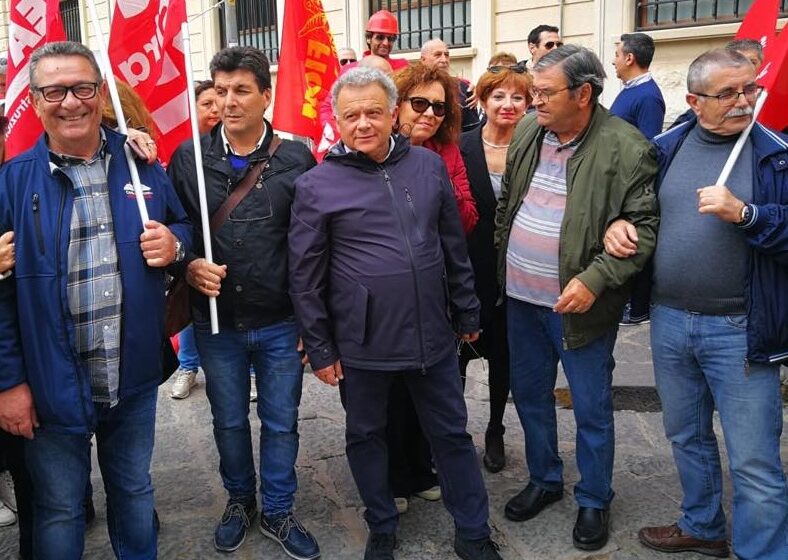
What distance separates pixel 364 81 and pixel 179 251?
35.3 inches

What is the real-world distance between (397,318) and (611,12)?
288 inches

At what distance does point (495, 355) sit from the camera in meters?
3.71

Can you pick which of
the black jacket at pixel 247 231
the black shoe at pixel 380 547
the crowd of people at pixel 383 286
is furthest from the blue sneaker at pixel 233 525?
the black jacket at pixel 247 231

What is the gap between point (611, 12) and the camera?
870cm

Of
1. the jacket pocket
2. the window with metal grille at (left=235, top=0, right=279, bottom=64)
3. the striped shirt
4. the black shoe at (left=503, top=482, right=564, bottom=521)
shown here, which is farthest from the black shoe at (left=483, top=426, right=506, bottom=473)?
the window with metal grille at (left=235, top=0, right=279, bottom=64)

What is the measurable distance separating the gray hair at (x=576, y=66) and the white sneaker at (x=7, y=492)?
2.98 metres

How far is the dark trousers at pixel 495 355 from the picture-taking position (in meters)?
3.63

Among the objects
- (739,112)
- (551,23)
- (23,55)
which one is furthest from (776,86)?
(551,23)

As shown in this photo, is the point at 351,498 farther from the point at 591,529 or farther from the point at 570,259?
the point at 570,259

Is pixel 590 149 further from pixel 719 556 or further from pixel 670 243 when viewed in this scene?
pixel 719 556

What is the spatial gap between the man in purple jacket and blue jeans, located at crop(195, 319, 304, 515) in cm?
27

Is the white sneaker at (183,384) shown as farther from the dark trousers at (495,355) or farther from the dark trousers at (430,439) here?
the dark trousers at (430,439)

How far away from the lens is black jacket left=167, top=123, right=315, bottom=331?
2.83 m

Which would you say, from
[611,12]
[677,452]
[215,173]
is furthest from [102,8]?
[677,452]
